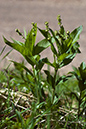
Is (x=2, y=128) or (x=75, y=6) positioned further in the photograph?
(x=75, y=6)

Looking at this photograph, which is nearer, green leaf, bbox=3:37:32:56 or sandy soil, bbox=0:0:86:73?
green leaf, bbox=3:37:32:56

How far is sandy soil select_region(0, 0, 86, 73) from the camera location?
3.75 metres

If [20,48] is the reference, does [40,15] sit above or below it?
above

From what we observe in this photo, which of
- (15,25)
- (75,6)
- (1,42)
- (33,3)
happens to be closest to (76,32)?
(1,42)

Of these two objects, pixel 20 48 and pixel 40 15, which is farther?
pixel 40 15

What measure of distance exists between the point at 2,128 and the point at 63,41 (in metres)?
0.44

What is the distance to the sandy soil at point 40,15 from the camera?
3.75 meters

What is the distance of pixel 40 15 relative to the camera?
4883 mm

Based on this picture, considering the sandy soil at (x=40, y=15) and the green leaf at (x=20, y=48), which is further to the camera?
the sandy soil at (x=40, y=15)

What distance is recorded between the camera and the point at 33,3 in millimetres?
6145

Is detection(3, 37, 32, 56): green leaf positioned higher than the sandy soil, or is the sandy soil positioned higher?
the sandy soil

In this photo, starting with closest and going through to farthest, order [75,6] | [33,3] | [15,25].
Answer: [15,25] < [75,6] < [33,3]

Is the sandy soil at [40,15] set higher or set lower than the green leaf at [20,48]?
higher

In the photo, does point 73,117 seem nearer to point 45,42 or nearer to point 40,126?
point 40,126
